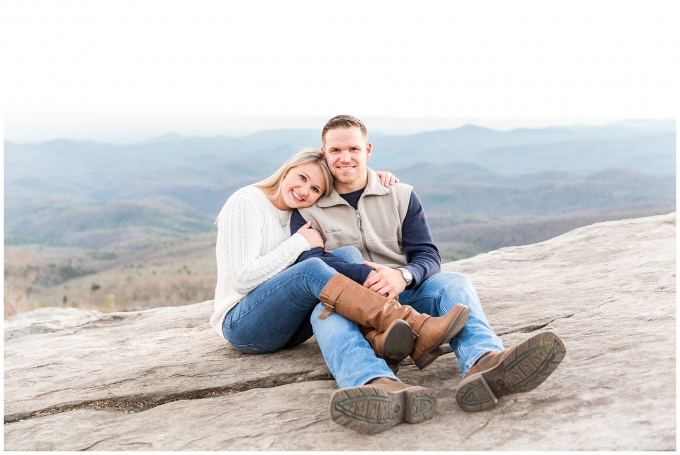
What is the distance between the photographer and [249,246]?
163 inches

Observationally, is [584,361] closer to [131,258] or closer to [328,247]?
[328,247]

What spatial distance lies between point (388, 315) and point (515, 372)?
73cm

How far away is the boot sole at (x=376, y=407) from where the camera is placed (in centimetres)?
293

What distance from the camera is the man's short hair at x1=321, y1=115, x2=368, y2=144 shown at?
171 inches

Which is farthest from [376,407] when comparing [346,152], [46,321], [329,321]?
[46,321]

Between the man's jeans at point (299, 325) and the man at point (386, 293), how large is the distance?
0.4 inches

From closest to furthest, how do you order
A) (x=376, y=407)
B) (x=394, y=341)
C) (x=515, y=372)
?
1. (x=376, y=407)
2. (x=515, y=372)
3. (x=394, y=341)

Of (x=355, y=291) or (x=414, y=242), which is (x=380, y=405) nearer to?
(x=355, y=291)

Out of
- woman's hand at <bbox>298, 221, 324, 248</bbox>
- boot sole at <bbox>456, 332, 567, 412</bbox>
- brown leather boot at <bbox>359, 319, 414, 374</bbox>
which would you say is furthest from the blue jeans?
boot sole at <bbox>456, 332, 567, 412</bbox>

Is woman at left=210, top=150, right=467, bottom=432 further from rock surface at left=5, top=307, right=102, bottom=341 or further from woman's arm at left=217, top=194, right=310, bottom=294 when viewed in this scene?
rock surface at left=5, top=307, right=102, bottom=341

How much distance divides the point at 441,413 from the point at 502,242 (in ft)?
185

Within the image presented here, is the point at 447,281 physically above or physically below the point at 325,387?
above

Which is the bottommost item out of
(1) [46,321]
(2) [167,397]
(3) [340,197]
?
(1) [46,321]

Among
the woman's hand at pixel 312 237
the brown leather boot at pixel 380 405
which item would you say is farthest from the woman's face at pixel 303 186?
the brown leather boot at pixel 380 405
